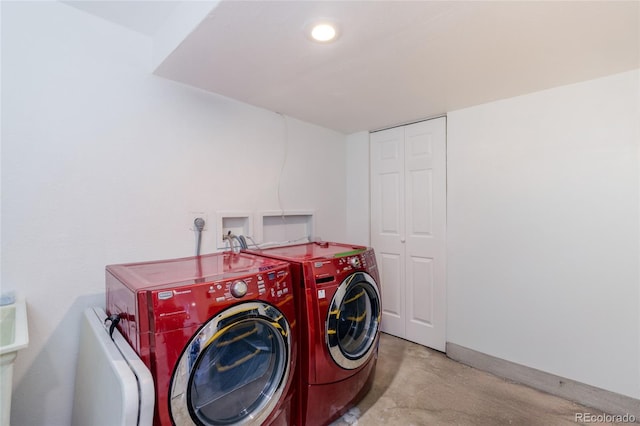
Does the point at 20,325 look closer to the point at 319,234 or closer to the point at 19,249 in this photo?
the point at 19,249

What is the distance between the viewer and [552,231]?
1.91 meters

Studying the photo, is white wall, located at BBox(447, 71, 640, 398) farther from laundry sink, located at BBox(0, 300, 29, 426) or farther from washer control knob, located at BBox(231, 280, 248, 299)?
laundry sink, located at BBox(0, 300, 29, 426)

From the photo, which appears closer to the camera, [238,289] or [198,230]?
[238,289]

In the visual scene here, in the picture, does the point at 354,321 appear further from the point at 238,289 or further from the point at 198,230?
the point at 198,230

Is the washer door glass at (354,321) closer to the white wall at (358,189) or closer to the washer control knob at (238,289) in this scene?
the washer control knob at (238,289)

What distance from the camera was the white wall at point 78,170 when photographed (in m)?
1.33

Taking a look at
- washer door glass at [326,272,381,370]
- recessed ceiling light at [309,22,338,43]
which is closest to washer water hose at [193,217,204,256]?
washer door glass at [326,272,381,370]

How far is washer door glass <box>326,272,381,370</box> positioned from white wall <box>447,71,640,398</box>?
919 mm

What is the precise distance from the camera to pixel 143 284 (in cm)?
110

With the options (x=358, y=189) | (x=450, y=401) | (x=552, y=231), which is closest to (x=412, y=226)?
(x=358, y=189)

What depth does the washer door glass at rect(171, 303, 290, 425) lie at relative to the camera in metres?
1.03

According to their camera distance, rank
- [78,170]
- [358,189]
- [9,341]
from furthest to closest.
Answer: [358,189] → [78,170] → [9,341]

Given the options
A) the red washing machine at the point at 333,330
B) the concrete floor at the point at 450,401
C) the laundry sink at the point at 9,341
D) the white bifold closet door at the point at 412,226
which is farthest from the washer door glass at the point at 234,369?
the white bifold closet door at the point at 412,226

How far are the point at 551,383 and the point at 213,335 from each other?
2232 mm
